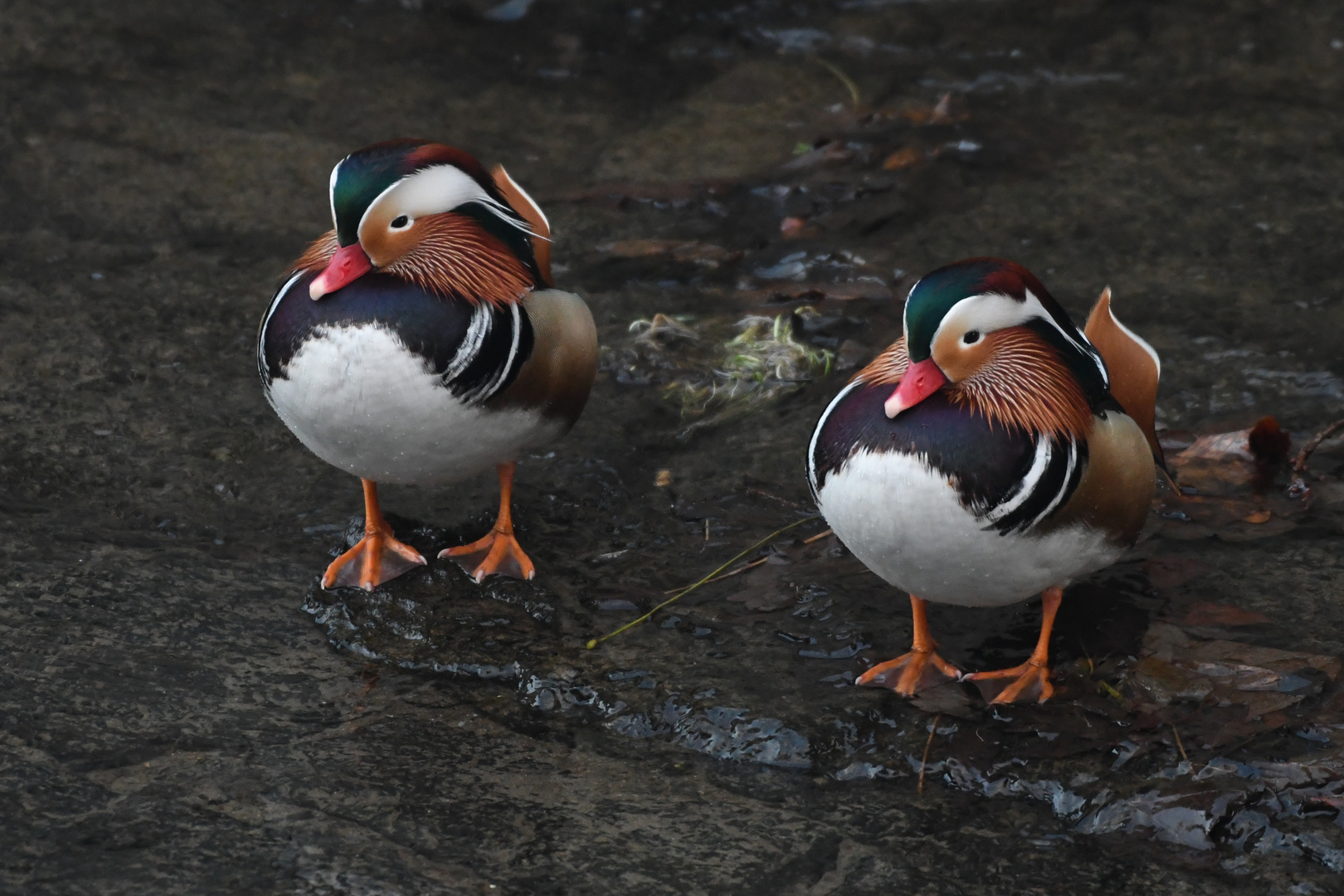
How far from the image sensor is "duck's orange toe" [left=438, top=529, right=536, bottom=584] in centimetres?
359

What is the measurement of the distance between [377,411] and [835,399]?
3.24 ft

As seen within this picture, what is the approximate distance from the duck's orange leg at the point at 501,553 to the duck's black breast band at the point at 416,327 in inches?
17.2

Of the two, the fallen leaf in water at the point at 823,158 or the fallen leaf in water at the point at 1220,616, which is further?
the fallen leaf in water at the point at 823,158

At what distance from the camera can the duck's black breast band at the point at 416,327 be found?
3.17 metres

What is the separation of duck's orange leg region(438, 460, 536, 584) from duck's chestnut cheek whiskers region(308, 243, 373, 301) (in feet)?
2.16

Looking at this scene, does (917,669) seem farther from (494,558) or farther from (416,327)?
(416,327)

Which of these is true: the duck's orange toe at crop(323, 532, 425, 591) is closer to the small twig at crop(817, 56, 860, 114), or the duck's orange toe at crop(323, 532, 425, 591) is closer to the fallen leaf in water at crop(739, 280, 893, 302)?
the fallen leaf in water at crop(739, 280, 893, 302)

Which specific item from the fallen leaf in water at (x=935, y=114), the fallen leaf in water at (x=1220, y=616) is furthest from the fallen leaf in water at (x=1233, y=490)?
the fallen leaf in water at (x=935, y=114)

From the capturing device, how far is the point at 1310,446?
3750mm

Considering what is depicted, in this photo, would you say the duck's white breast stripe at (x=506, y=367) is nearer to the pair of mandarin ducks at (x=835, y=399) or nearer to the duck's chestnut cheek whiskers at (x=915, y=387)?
the pair of mandarin ducks at (x=835, y=399)

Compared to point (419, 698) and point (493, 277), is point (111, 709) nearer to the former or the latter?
point (419, 698)

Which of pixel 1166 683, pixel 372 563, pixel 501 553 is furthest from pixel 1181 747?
pixel 372 563

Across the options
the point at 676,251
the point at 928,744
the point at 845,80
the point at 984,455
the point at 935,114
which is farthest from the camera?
the point at 845,80

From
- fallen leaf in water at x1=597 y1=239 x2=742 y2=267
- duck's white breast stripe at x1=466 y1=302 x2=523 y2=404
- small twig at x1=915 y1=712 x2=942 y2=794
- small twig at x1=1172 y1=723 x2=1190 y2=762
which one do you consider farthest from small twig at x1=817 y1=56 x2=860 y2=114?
small twig at x1=1172 y1=723 x2=1190 y2=762
